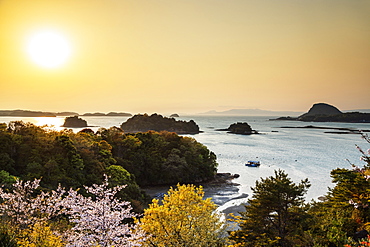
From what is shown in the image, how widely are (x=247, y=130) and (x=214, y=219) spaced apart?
428 ft

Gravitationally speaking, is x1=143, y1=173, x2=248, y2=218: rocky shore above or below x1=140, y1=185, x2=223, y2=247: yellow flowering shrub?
below

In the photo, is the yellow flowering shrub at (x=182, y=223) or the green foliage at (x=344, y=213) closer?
the yellow flowering shrub at (x=182, y=223)

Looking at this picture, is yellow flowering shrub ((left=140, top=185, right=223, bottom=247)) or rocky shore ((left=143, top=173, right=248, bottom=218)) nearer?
yellow flowering shrub ((left=140, top=185, right=223, bottom=247))

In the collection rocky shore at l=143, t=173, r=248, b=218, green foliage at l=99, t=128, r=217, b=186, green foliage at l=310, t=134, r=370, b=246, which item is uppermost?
green foliage at l=310, t=134, r=370, b=246

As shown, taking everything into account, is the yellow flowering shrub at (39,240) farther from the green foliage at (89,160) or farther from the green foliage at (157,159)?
the green foliage at (157,159)

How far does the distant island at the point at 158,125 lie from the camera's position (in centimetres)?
13950

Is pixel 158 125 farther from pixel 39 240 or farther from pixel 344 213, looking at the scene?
pixel 39 240

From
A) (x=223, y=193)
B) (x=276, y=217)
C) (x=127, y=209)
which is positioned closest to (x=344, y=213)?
(x=276, y=217)

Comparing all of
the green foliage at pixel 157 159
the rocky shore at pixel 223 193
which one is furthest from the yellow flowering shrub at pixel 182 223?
the green foliage at pixel 157 159

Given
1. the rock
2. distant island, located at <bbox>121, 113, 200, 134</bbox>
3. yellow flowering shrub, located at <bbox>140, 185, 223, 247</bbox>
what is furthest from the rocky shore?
the rock

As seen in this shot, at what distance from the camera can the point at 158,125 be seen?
141 m

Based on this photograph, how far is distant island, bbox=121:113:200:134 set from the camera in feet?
458

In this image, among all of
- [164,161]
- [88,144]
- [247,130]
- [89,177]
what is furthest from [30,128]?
[247,130]

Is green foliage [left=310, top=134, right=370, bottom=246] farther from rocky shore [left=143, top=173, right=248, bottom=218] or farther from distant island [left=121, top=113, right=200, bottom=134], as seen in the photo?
distant island [left=121, top=113, right=200, bottom=134]
